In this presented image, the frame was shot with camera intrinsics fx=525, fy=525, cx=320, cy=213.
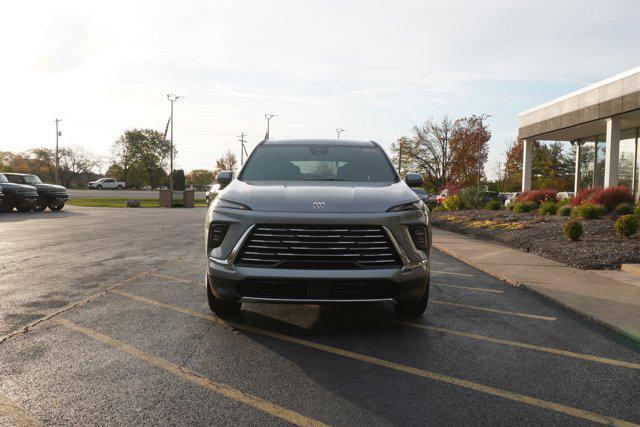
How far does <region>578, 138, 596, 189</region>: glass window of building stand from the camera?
28255mm

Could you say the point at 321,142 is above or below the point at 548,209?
above

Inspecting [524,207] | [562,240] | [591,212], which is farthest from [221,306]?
[524,207]

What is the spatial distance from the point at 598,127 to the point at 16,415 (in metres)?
25.4

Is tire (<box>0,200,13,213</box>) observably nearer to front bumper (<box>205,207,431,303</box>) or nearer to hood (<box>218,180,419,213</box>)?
hood (<box>218,180,419,213</box>)

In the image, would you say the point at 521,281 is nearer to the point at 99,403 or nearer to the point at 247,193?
the point at 247,193

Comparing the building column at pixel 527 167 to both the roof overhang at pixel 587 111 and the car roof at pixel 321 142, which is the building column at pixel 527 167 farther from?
the car roof at pixel 321 142

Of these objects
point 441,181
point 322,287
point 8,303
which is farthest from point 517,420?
point 441,181

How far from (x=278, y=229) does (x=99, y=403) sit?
6.20 ft

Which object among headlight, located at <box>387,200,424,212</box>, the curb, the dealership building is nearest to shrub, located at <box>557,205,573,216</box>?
the dealership building

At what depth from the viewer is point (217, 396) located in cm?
336

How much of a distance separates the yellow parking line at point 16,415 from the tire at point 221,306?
213cm

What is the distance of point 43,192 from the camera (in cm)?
2505

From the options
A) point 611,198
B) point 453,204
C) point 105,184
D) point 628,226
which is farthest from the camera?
point 105,184

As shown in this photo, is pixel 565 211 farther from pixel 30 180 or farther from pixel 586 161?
pixel 30 180
